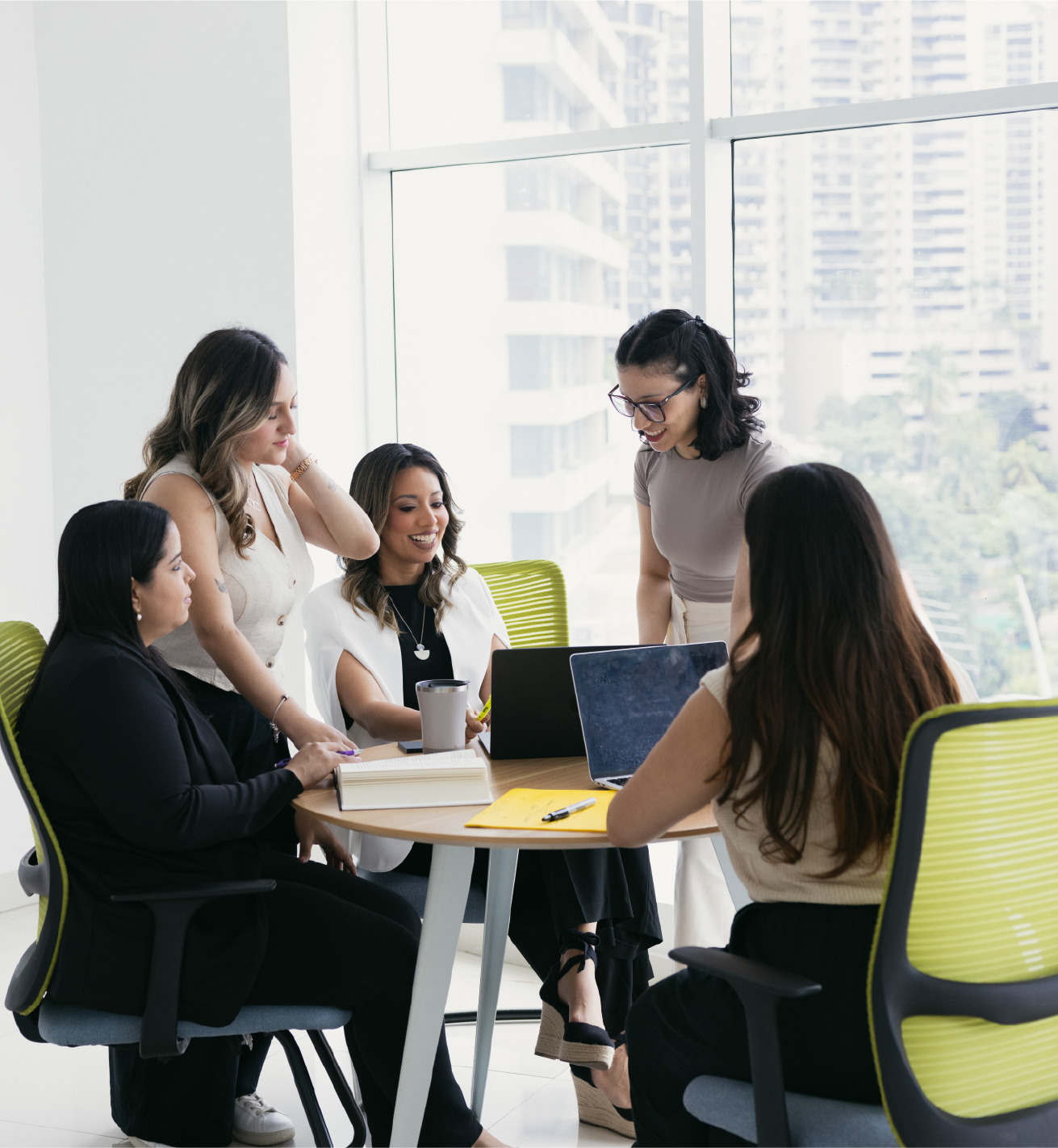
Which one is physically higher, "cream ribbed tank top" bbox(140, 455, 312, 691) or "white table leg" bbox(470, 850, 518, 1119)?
"cream ribbed tank top" bbox(140, 455, 312, 691)

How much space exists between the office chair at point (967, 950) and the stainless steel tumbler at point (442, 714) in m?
0.88

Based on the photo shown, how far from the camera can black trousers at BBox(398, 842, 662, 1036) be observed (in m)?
2.44

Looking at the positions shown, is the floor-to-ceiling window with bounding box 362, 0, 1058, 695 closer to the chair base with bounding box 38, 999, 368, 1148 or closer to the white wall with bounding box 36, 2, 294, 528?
the white wall with bounding box 36, 2, 294, 528

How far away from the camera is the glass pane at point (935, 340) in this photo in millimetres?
3223

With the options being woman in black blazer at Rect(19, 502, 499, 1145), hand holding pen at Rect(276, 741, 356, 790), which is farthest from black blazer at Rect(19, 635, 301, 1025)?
hand holding pen at Rect(276, 741, 356, 790)

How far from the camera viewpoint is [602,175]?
382 centimetres

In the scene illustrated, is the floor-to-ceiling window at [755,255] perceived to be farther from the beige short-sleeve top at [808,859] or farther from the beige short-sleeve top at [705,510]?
the beige short-sleeve top at [808,859]

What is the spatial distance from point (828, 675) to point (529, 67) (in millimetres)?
3050

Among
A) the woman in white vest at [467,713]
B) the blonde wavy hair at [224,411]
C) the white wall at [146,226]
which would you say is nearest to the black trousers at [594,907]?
the woman in white vest at [467,713]

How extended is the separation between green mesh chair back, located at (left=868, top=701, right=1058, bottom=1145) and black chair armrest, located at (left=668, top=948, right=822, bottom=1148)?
12 centimetres

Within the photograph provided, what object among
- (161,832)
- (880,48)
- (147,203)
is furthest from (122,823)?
(880,48)

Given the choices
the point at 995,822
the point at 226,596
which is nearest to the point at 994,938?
the point at 995,822

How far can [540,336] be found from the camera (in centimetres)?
399

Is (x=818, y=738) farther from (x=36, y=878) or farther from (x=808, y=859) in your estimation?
(x=36, y=878)
